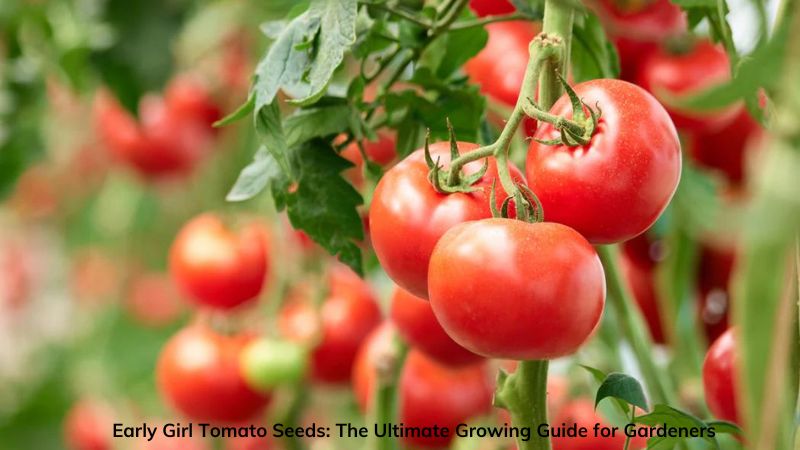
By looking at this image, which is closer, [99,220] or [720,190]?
[720,190]

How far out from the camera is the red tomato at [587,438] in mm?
820

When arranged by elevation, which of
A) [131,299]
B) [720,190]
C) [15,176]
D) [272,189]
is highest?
[272,189]

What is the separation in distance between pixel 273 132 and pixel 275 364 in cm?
54

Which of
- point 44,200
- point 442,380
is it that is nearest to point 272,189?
point 442,380

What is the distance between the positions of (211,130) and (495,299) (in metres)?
1.04

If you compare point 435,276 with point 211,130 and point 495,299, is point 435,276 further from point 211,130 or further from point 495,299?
point 211,130

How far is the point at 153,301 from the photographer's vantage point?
2.06 meters

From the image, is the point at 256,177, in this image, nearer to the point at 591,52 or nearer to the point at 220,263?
the point at 591,52

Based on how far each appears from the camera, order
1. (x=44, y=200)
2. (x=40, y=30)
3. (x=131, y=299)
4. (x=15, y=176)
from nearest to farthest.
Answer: (x=40, y=30), (x=15, y=176), (x=131, y=299), (x=44, y=200)

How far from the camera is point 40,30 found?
1271mm

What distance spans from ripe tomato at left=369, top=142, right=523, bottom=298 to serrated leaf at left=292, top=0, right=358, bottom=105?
0.18 feet

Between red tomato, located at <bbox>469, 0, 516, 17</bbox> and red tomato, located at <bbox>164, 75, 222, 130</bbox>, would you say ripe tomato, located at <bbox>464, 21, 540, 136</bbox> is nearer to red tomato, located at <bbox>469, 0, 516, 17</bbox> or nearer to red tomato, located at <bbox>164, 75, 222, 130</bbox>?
red tomato, located at <bbox>469, 0, 516, 17</bbox>

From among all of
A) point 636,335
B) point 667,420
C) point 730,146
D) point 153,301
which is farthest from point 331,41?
point 153,301

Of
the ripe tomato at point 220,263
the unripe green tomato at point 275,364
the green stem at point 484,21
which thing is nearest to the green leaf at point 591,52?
the green stem at point 484,21
